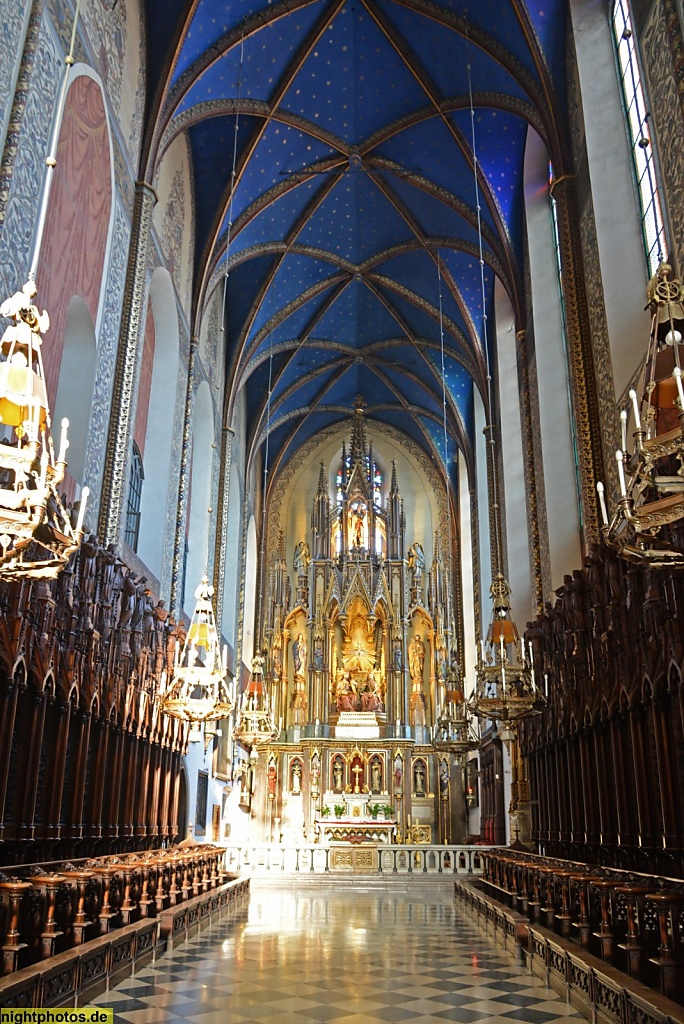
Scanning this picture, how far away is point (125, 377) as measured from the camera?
42.8ft

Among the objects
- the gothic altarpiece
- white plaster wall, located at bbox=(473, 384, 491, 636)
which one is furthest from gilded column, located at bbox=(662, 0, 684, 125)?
the gothic altarpiece

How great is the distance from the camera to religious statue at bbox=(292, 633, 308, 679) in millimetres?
28609

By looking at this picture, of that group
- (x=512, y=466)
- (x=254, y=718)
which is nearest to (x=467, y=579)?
(x=512, y=466)

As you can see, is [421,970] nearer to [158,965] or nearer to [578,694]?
[158,965]

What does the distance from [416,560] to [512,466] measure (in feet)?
31.6

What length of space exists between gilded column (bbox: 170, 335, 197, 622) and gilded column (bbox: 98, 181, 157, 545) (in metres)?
3.81

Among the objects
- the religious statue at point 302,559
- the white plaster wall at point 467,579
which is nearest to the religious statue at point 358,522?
the religious statue at point 302,559

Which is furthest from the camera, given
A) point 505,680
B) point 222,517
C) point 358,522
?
point 358,522

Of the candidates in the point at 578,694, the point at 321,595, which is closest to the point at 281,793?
the point at 321,595

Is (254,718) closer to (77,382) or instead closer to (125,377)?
(125,377)

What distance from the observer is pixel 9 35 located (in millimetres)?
8992

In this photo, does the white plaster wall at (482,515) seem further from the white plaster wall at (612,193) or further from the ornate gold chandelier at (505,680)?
the white plaster wall at (612,193)

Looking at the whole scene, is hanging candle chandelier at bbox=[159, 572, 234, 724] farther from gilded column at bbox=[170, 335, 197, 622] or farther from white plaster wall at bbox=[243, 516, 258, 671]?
white plaster wall at bbox=[243, 516, 258, 671]

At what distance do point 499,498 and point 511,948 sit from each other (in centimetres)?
1342
